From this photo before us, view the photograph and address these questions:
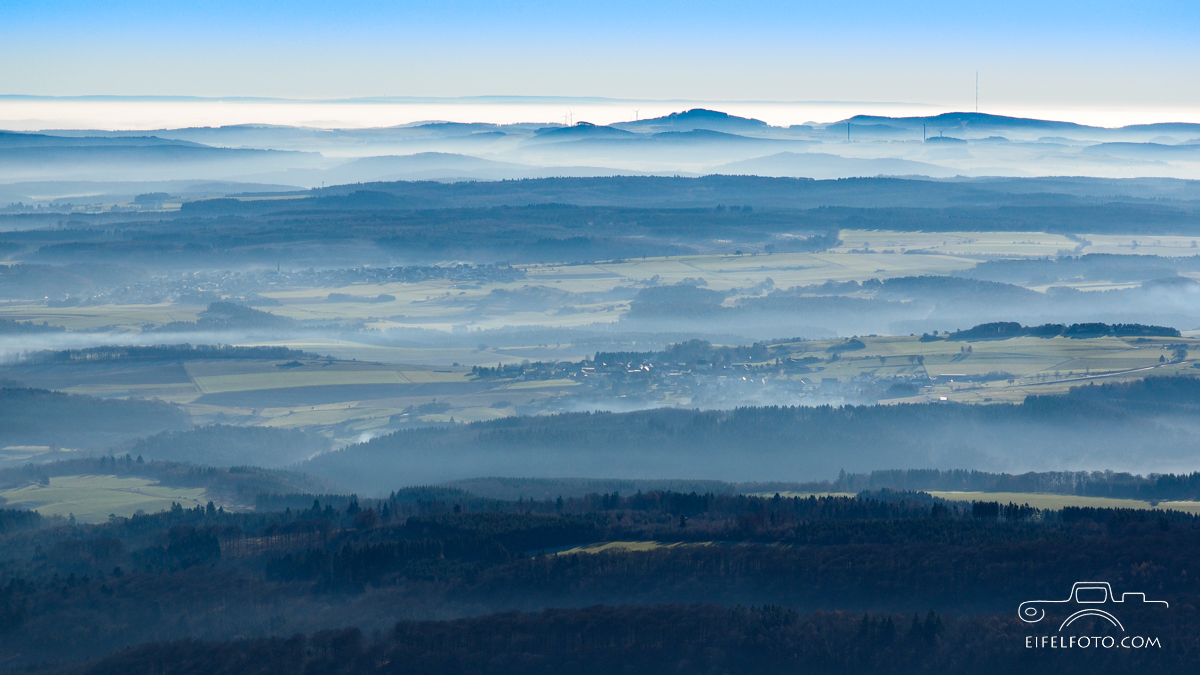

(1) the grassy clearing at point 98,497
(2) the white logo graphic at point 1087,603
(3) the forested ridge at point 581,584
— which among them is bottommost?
(1) the grassy clearing at point 98,497

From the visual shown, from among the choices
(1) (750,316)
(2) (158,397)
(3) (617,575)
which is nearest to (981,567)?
(3) (617,575)

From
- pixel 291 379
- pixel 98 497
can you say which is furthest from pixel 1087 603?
pixel 291 379

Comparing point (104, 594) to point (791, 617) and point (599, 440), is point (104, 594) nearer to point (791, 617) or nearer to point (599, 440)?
point (791, 617)

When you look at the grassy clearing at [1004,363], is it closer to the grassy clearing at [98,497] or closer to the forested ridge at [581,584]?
the forested ridge at [581,584]

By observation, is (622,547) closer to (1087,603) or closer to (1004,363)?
(1087,603)

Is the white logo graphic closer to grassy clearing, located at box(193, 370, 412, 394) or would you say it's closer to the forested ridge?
the forested ridge

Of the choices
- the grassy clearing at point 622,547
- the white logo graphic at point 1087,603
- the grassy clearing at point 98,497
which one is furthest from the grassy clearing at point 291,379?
the white logo graphic at point 1087,603

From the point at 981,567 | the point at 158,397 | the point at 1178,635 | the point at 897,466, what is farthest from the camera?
the point at 158,397
